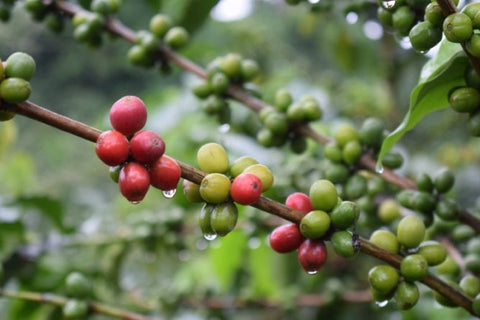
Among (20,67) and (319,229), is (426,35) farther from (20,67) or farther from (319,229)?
(20,67)

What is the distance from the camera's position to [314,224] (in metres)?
0.64

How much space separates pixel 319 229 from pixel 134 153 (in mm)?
210

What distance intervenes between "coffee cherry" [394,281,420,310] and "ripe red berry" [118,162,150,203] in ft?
1.06

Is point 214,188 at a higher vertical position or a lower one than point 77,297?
higher

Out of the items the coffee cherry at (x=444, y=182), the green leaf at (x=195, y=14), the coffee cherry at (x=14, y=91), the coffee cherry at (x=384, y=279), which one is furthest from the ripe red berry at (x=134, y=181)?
the green leaf at (x=195, y=14)

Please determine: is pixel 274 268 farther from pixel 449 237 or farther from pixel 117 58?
pixel 117 58

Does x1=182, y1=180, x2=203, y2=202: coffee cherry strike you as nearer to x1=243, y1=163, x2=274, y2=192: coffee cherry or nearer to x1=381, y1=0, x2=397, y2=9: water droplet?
x1=243, y1=163, x2=274, y2=192: coffee cherry

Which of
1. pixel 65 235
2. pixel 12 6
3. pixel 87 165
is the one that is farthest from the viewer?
pixel 87 165

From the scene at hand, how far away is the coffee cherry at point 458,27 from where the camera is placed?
637 mm

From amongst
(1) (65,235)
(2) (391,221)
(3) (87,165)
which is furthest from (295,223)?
(3) (87,165)

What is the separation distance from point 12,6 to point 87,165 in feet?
7.84

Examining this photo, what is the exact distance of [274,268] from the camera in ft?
5.79

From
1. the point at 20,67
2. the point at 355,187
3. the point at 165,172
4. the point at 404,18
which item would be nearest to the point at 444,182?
the point at 355,187

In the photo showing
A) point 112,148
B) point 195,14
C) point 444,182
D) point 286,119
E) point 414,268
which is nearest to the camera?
point 112,148
